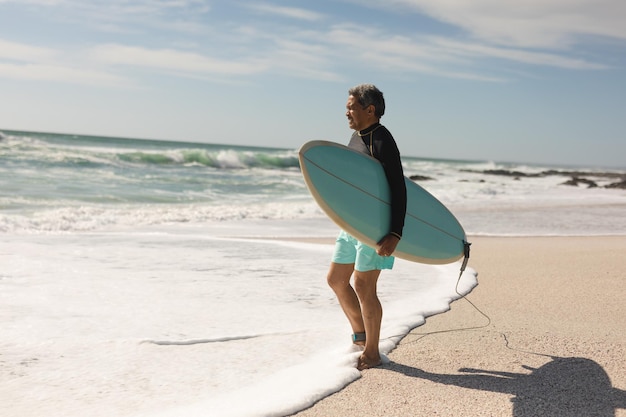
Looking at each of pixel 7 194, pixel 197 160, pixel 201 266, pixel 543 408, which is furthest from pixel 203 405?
pixel 197 160

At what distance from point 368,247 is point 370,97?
0.71 m

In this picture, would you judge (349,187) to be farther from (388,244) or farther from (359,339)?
(359,339)

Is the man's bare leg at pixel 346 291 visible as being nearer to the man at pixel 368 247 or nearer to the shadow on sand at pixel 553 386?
the man at pixel 368 247

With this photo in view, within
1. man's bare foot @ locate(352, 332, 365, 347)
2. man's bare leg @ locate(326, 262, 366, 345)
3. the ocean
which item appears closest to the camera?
the ocean

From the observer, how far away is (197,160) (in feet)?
107

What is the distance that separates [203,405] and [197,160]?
100 ft

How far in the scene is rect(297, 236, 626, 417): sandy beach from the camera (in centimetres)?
266

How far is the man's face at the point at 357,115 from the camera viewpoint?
2982 mm

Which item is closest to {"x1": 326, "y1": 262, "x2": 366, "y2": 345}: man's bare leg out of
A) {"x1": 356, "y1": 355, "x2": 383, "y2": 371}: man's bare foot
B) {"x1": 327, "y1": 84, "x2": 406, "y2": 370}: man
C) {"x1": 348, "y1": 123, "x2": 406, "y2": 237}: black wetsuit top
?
{"x1": 327, "y1": 84, "x2": 406, "y2": 370}: man

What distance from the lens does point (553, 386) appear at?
2906 mm

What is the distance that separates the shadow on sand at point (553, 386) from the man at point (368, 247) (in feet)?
0.84

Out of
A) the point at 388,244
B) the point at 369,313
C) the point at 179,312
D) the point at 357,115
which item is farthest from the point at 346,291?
the point at 179,312

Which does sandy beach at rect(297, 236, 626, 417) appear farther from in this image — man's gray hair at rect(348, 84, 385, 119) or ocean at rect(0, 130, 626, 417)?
man's gray hair at rect(348, 84, 385, 119)

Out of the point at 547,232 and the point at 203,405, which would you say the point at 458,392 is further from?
the point at 547,232
